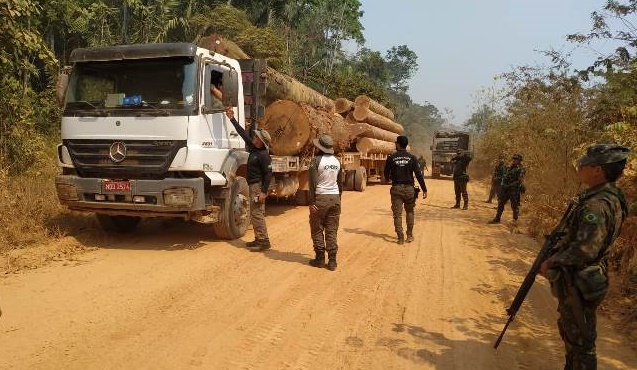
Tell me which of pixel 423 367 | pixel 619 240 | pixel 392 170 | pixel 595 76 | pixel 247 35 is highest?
pixel 247 35

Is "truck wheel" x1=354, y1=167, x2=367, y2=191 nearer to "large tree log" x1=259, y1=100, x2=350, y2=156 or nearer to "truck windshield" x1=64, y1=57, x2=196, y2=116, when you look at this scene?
"large tree log" x1=259, y1=100, x2=350, y2=156

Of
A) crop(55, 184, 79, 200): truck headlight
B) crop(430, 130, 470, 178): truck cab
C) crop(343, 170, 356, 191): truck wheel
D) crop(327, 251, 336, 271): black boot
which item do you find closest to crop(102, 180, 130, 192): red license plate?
crop(55, 184, 79, 200): truck headlight

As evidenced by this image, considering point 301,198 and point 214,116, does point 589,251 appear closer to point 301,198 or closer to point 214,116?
point 214,116

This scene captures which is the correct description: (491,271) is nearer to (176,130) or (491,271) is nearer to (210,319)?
(210,319)

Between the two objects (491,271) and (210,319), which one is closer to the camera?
(210,319)

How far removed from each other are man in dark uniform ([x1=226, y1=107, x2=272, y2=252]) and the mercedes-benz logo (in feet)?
5.05

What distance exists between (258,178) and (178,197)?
3.97 ft

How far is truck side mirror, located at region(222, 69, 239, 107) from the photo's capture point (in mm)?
6648

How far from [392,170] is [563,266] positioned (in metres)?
4.97

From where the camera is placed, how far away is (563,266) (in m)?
3.00

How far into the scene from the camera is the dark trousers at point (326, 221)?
604 cm

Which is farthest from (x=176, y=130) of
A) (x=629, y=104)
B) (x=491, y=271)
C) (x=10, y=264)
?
(x=629, y=104)

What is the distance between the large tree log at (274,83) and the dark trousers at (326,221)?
396cm

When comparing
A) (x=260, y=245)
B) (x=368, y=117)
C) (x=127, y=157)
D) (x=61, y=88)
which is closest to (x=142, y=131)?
(x=127, y=157)
